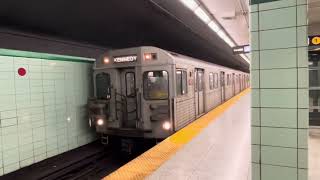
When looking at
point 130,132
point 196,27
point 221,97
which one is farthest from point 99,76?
point 221,97

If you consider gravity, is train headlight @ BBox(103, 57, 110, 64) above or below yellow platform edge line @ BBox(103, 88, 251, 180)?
above

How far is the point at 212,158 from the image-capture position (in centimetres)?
405

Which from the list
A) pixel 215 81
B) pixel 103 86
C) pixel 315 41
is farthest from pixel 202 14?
pixel 215 81

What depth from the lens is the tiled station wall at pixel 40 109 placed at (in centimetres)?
486

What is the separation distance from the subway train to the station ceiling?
2.67 feet

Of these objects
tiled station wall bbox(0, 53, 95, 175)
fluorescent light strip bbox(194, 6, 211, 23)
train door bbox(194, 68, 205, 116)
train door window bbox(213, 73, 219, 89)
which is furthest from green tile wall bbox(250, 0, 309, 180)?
train door window bbox(213, 73, 219, 89)

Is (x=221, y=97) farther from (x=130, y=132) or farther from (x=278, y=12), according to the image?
(x=278, y=12)

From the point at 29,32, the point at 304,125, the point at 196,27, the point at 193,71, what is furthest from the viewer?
the point at 196,27

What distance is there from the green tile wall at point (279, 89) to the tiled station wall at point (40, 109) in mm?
4453

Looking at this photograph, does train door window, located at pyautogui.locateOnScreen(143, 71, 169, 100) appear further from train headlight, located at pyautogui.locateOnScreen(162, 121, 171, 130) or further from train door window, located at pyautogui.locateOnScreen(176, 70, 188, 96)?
train headlight, located at pyautogui.locateOnScreen(162, 121, 171, 130)

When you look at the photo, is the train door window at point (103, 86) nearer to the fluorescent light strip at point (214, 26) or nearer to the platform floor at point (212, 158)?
the platform floor at point (212, 158)

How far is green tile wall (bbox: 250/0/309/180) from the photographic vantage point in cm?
234

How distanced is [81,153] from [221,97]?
6957 millimetres

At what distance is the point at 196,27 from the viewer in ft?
26.0
